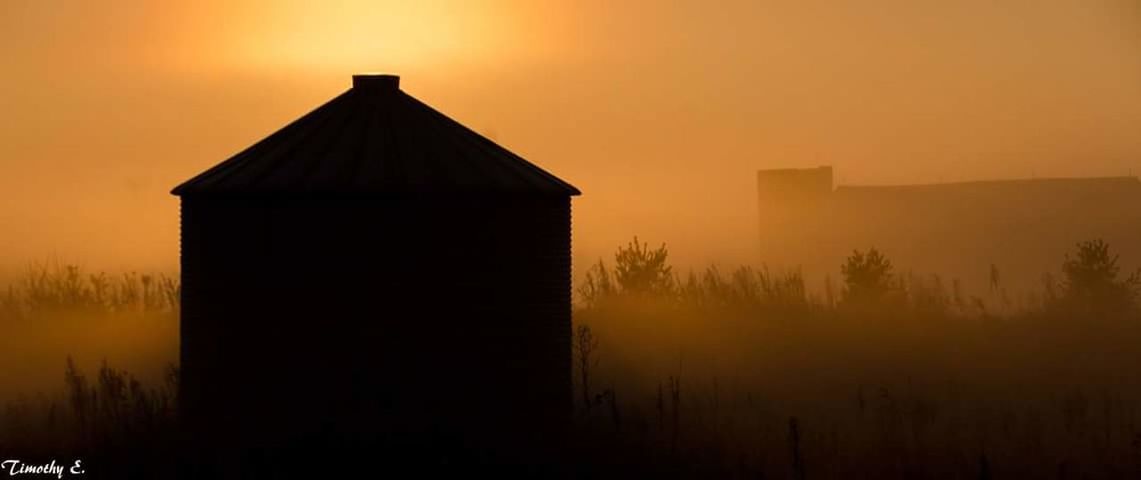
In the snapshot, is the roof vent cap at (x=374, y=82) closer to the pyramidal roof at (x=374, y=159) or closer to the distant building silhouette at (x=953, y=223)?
the pyramidal roof at (x=374, y=159)

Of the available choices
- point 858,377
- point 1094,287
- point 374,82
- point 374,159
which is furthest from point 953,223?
point 374,159

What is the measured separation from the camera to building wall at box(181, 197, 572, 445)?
18797mm

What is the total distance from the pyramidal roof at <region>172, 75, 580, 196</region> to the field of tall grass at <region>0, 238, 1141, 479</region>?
3352 millimetres

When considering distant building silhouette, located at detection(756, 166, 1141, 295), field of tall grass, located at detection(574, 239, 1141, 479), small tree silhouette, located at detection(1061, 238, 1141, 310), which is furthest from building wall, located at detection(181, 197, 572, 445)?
distant building silhouette, located at detection(756, 166, 1141, 295)

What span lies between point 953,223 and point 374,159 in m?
56.5

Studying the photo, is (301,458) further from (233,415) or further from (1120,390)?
(1120,390)

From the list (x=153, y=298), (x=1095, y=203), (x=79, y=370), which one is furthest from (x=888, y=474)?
(x=1095, y=203)

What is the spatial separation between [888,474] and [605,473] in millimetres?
3516

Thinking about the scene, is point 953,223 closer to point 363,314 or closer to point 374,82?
point 374,82

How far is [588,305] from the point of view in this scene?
122 ft

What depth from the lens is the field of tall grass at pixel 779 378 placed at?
19.5 metres

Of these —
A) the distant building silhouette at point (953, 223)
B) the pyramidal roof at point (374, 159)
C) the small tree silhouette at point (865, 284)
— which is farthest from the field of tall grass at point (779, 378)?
the distant building silhouette at point (953, 223)

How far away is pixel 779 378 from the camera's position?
28.9 meters

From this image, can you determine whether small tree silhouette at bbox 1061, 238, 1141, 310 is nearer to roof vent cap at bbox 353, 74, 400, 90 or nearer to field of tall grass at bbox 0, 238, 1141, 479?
field of tall grass at bbox 0, 238, 1141, 479
